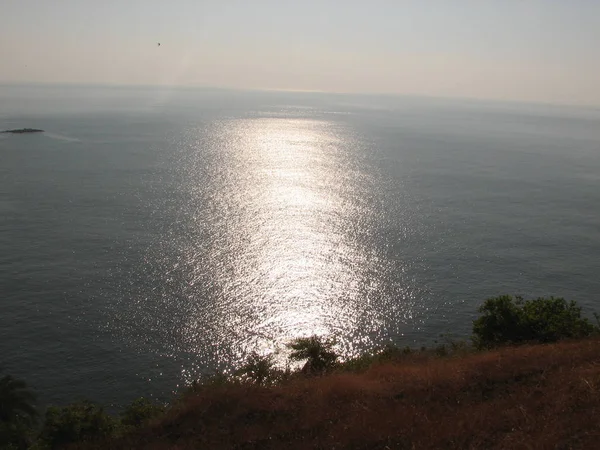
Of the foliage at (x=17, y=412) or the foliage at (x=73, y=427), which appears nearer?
the foliage at (x=73, y=427)

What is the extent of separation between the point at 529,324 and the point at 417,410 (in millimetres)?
21932

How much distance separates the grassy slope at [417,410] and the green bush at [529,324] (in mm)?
7138

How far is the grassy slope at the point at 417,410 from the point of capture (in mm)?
21672

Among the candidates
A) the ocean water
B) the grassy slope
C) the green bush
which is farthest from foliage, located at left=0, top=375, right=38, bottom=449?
the green bush

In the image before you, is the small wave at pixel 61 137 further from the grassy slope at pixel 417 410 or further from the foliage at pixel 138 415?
the grassy slope at pixel 417 410

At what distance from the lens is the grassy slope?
21.7 metres

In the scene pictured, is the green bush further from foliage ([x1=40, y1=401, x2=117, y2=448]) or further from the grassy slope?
foliage ([x1=40, y1=401, x2=117, y2=448])

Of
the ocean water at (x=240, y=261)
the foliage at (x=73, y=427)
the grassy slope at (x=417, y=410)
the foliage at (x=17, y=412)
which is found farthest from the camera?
the ocean water at (x=240, y=261)

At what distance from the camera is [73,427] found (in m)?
32.6

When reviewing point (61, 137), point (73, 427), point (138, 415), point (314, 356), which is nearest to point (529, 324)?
point (314, 356)

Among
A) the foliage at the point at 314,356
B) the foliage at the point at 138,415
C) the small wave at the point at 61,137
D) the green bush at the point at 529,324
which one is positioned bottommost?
the foliage at the point at 138,415

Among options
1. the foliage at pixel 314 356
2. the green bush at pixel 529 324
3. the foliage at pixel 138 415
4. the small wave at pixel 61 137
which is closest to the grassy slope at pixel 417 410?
the foliage at pixel 138 415

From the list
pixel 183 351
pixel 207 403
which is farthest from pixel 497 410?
pixel 183 351

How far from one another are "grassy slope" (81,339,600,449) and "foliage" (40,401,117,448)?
5.23 m
